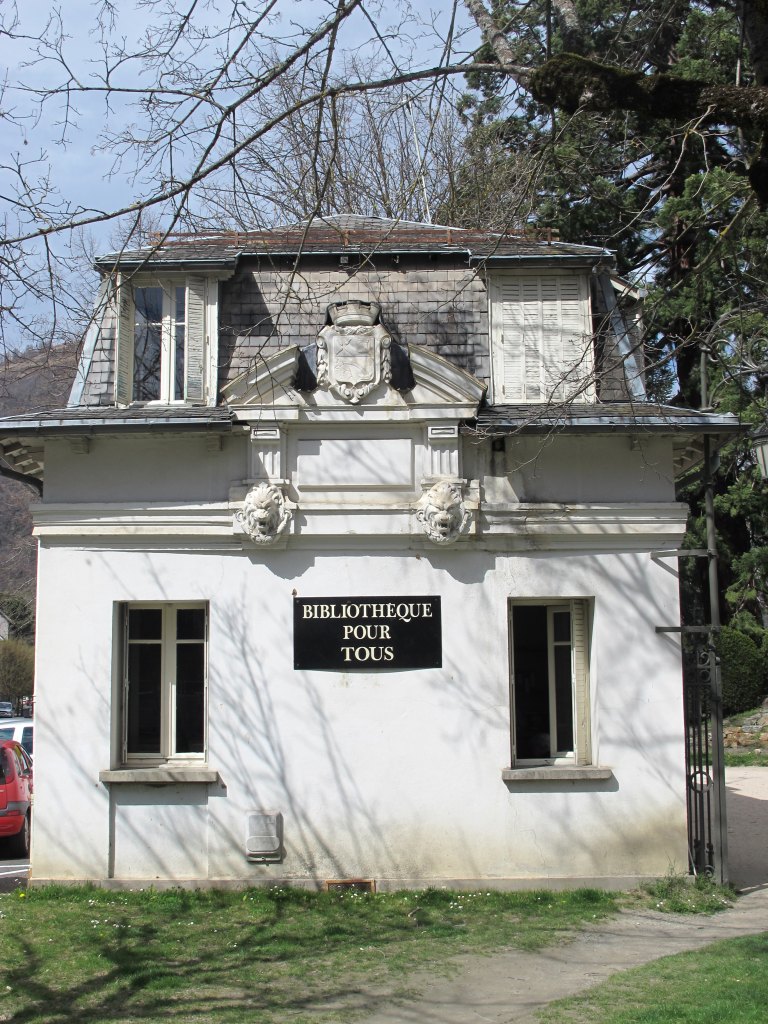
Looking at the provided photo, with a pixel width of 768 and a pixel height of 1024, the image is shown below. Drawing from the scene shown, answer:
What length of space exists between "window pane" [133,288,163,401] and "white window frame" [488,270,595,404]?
140 inches

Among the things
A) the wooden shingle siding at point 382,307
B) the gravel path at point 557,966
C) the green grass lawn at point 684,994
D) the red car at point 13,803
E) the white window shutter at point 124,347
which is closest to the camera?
the green grass lawn at point 684,994

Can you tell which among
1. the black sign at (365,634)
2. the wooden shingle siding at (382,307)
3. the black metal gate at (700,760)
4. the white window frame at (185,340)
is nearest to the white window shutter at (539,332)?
the wooden shingle siding at (382,307)

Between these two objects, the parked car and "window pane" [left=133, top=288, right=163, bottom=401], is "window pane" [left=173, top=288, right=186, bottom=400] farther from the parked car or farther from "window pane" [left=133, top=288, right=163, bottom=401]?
the parked car

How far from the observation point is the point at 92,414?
10.8 metres

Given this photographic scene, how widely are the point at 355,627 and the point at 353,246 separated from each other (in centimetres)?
415

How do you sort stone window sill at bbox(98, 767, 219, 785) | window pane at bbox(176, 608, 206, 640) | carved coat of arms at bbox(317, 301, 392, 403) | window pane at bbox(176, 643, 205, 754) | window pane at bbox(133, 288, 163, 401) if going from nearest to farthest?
stone window sill at bbox(98, 767, 219, 785) < carved coat of arms at bbox(317, 301, 392, 403) < window pane at bbox(176, 643, 205, 754) < window pane at bbox(176, 608, 206, 640) < window pane at bbox(133, 288, 163, 401)

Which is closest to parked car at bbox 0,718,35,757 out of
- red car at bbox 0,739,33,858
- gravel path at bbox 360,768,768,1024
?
red car at bbox 0,739,33,858

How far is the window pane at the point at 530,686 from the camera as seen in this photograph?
1103 centimetres

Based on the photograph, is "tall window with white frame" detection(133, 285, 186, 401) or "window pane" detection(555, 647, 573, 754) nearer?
"window pane" detection(555, 647, 573, 754)

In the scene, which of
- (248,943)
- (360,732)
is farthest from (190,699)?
(248,943)

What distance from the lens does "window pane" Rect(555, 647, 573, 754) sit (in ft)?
36.2

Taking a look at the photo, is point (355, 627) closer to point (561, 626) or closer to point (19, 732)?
point (561, 626)

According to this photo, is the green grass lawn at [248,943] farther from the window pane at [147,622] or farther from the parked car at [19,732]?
the parked car at [19,732]

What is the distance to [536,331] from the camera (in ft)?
37.8
